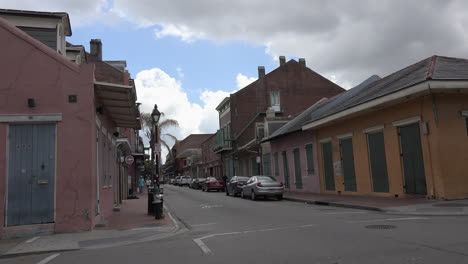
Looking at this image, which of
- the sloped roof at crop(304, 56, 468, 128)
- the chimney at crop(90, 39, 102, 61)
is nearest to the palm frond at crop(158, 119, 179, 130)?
the chimney at crop(90, 39, 102, 61)

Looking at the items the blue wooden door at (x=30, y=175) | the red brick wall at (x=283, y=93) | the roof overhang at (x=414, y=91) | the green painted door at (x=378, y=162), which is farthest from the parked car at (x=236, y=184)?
the red brick wall at (x=283, y=93)

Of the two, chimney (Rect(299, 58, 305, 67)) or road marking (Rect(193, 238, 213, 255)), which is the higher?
chimney (Rect(299, 58, 305, 67))

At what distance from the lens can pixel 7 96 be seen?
10852mm

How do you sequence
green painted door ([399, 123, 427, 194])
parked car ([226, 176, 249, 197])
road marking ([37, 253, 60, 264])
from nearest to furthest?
road marking ([37, 253, 60, 264])
green painted door ([399, 123, 427, 194])
parked car ([226, 176, 249, 197])

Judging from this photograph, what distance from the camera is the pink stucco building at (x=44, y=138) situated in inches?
418

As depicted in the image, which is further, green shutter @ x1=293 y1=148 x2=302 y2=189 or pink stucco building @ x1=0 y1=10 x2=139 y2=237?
green shutter @ x1=293 y1=148 x2=302 y2=189

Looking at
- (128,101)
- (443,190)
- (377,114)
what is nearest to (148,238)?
(128,101)

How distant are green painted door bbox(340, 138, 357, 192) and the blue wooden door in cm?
1399

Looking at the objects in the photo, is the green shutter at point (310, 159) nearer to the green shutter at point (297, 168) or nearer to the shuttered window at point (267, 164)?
the green shutter at point (297, 168)

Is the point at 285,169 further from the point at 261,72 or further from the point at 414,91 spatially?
the point at 261,72

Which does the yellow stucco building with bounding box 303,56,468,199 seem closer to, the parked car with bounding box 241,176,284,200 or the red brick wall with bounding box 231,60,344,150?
the parked car with bounding box 241,176,284,200

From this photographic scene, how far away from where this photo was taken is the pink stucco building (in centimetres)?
1062

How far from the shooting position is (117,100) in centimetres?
1284

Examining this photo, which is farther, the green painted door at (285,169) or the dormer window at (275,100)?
the dormer window at (275,100)
